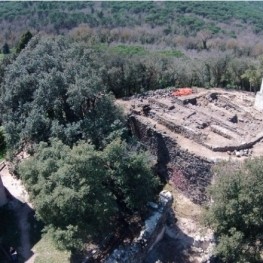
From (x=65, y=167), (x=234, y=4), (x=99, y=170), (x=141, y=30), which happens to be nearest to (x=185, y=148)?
(x=99, y=170)

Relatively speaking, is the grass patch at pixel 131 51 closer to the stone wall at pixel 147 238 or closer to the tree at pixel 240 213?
the stone wall at pixel 147 238

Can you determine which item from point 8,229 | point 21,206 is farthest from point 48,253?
point 21,206

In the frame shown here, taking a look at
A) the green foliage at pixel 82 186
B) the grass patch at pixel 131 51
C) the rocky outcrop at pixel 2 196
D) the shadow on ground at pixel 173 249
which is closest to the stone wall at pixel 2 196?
the rocky outcrop at pixel 2 196

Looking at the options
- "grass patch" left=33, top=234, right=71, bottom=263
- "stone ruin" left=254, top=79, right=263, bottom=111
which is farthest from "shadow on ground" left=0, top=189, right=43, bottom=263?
"stone ruin" left=254, top=79, right=263, bottom=111

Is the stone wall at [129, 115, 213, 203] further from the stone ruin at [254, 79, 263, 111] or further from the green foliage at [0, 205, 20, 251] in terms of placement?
the green foliage at [0, 205, 20, 251]

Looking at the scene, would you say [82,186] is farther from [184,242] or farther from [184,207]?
[184,207]

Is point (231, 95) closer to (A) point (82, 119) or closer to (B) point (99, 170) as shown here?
(A) point (82, 119)

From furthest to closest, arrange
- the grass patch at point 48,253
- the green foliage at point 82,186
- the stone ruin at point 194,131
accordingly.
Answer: the stone ruin at point 194,131, the grass patch at point 48,253, the green foliage at point 82,186
